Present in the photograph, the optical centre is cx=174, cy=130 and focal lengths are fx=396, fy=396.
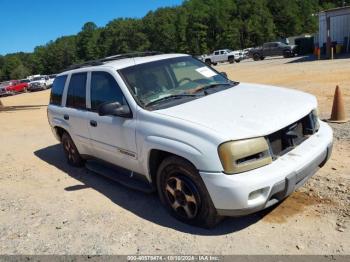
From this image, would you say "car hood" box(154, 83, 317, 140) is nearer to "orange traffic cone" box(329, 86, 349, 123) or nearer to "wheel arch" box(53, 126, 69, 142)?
"wheel arch" box(53, 126, 69, 142)

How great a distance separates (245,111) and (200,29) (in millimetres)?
87635

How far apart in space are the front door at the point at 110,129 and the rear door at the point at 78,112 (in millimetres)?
245

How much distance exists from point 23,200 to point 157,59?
2907mm

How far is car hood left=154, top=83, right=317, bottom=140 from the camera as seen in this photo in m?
Answer: 3.78

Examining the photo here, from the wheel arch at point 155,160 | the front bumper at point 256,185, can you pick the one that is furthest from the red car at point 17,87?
the front bumper at point 256,185

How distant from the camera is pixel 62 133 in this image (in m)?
7.23

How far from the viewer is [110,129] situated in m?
5.14

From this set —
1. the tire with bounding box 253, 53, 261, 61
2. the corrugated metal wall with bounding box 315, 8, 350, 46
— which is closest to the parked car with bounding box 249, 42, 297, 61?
the tire with bounding box 253, 53, 261, 61

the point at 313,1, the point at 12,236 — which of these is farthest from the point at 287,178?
the point at 313,1

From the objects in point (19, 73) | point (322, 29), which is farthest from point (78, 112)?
point (19, 73)

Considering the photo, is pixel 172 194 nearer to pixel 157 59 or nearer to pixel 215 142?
pixel 215 142

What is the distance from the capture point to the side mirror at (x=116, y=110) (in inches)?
183

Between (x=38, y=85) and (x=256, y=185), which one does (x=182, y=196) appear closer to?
(x=256, y=185)

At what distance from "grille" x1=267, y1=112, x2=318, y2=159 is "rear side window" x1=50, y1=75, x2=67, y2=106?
4087 millimetres
